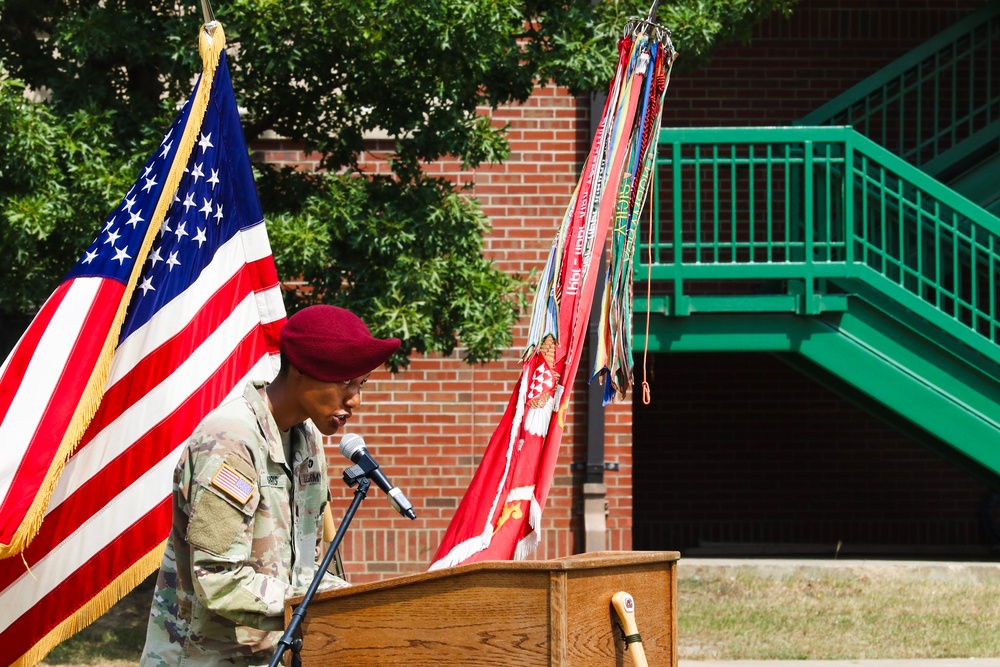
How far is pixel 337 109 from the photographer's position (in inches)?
288

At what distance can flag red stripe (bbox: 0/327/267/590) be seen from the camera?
5.20 m

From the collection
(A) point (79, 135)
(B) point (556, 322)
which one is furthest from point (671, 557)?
(A) point (79, 135)

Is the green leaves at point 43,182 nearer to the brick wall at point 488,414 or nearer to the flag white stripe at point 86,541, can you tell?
the flag white stripe at point 86,541

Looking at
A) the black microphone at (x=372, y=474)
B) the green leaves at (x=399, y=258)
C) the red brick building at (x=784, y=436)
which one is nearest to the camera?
the black microphone at (x=372, y=474)

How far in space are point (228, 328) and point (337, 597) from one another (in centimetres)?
259

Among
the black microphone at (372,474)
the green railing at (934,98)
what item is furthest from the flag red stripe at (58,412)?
the green railing at (934,98)

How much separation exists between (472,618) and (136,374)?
2699mm

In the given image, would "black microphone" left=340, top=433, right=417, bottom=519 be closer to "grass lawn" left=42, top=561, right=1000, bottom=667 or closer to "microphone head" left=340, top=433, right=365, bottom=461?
"microphone head" left=340, top=433, right=365, bottom=461

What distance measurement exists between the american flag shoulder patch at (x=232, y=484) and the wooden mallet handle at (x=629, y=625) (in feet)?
2.95

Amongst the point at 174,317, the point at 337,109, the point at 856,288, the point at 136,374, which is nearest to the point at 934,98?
the point at 856,288

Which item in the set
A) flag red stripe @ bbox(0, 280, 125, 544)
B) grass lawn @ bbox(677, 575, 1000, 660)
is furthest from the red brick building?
flag red stripe @ bbox(0, 280, 125, 544)

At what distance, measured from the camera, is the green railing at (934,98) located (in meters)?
10.1

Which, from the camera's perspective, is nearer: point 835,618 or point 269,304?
point 269,304

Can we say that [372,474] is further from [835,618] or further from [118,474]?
[835,618]
